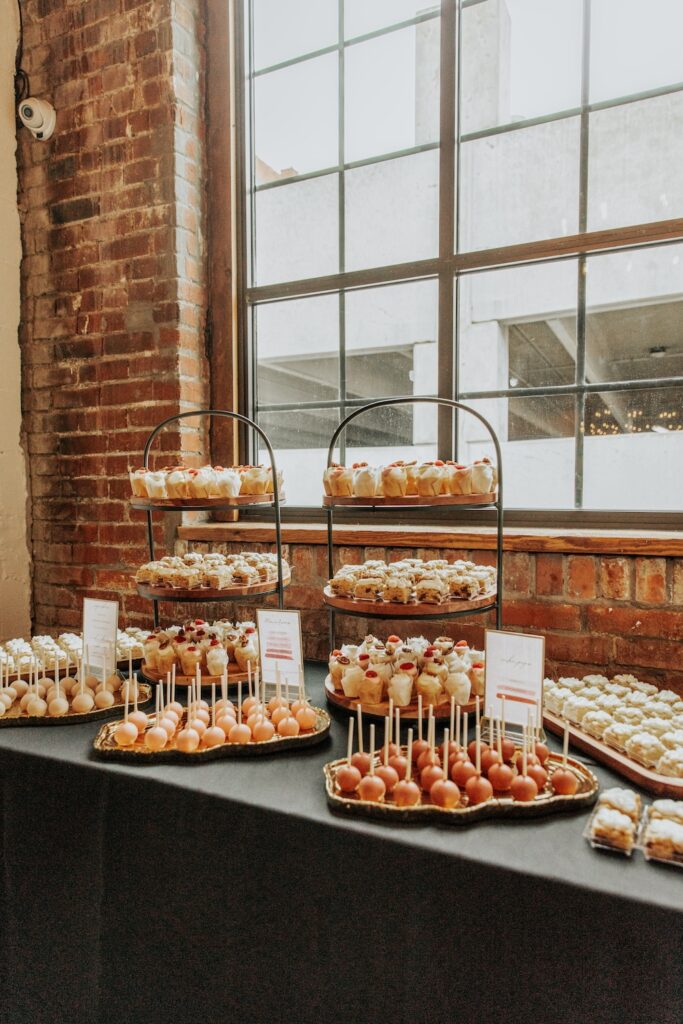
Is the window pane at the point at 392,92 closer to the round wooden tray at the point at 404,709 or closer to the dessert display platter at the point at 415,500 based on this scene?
the dessert display platter at the point at 415,500

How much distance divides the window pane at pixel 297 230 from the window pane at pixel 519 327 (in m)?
0.61

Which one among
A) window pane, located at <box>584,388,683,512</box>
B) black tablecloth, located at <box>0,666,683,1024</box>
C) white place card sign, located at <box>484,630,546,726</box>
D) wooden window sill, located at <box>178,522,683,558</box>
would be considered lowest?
black tablecloth, located at <box>0,666,683,1024</box>

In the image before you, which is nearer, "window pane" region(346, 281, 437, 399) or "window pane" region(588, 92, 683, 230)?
"window pane" region(588, 92, 683, 230)

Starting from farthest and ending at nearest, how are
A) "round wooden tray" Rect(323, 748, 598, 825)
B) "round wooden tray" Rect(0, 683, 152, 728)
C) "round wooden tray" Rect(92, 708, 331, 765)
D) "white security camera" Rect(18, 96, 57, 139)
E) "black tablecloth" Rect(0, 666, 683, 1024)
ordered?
"white security camera" Rect(18, 96, 57, 139) → "round wooden tray" Rect(0, 683, 152, 728) → "round wooden tray" Rect(92, 708, 331, 765) → "round wooden tray" Rect(323, 748, 598, 825) → "black tablecloth" Rect(0, 666, 683, 1024)

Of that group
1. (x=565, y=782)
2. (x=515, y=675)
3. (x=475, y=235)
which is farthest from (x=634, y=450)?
(x=565, y=782)

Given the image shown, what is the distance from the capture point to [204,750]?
148cm

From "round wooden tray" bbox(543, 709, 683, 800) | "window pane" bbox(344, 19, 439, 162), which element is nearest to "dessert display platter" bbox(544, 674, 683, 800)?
"round wooden tray" bbox(543, 709, 683, 800)

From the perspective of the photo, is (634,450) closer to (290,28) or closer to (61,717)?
(61,717)

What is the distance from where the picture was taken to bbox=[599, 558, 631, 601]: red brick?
190cm

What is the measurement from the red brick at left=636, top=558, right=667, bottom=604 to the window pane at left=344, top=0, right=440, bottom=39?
2.09 metres

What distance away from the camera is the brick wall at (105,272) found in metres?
2.56

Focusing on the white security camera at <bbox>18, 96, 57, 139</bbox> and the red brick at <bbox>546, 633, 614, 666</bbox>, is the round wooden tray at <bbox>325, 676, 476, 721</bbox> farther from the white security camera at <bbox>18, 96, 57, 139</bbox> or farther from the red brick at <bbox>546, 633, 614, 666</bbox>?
the white security camera at <bbox>18, 96, 57, 139</bbox>

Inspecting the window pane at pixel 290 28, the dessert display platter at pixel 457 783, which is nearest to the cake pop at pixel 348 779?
the dessert display platter at pixel 457 783

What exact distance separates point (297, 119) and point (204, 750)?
2.42m
